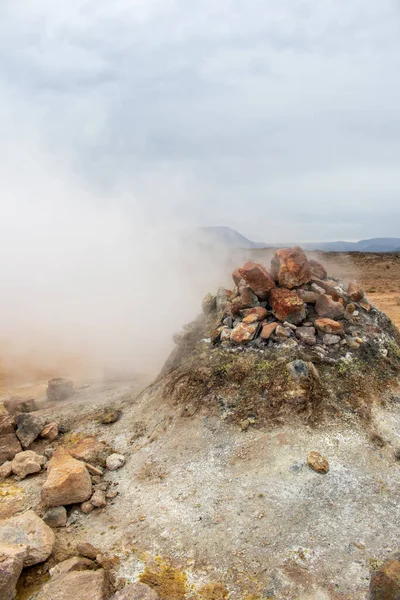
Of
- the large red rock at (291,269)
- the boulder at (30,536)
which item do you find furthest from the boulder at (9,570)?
the large red rock at (291,269)

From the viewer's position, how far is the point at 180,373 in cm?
525

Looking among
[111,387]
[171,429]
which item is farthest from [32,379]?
[171,429]

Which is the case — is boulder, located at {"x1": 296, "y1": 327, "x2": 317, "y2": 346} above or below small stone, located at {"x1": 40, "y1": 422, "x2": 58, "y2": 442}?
above

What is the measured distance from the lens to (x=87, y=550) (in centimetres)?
328

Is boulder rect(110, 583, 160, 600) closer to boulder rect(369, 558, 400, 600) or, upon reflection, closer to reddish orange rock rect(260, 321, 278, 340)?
boulder rect(369, 558, 400, 600)

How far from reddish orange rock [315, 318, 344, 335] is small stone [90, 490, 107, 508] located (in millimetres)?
2928

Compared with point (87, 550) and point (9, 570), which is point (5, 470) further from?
point (9, 570)

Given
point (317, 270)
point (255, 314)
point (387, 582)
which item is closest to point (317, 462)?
point (387, 582)

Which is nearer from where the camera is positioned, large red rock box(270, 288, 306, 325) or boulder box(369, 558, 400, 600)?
boulder box(369, 558, 400, 600)

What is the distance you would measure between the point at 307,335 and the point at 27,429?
3481 millimetres

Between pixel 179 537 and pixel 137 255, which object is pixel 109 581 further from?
pixel 137 255

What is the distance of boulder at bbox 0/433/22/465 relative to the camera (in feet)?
15.8

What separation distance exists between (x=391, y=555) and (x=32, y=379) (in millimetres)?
7462

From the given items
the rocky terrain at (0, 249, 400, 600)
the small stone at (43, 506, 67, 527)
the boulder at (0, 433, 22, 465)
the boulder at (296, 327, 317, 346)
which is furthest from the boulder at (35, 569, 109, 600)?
the boulder at (296, 327, 317, 346)
